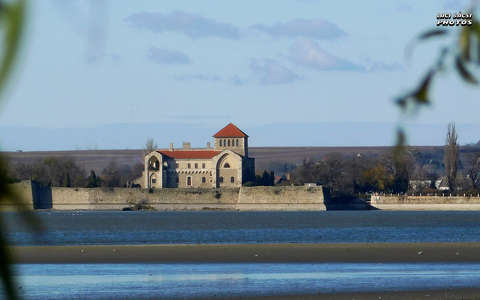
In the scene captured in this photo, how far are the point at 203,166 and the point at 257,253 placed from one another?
75.8m

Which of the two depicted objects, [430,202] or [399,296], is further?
[430,202]

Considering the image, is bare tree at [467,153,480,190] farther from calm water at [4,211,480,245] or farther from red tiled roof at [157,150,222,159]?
calm water at [4,211,480,245]

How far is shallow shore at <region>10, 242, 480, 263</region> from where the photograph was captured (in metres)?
27.8

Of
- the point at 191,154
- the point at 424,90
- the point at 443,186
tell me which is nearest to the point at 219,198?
the point at 191,154

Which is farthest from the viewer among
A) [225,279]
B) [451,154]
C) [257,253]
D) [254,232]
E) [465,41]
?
[451,154]

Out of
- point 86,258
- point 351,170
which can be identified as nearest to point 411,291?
point 86,258

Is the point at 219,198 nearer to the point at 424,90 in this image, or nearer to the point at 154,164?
the point at 154,164

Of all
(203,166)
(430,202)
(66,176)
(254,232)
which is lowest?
(430,202)

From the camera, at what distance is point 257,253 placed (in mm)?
30375

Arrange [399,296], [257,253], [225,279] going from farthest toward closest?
[257,253]
[225,279]
[399,296]

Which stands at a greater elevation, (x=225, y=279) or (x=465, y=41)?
(x=465, y=41)

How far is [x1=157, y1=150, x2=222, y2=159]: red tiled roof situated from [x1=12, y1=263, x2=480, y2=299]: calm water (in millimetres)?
79959

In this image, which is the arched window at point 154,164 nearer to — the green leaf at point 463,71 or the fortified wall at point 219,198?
the fortified wall at point 219,198

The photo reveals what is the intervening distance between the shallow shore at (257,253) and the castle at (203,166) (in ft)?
228
